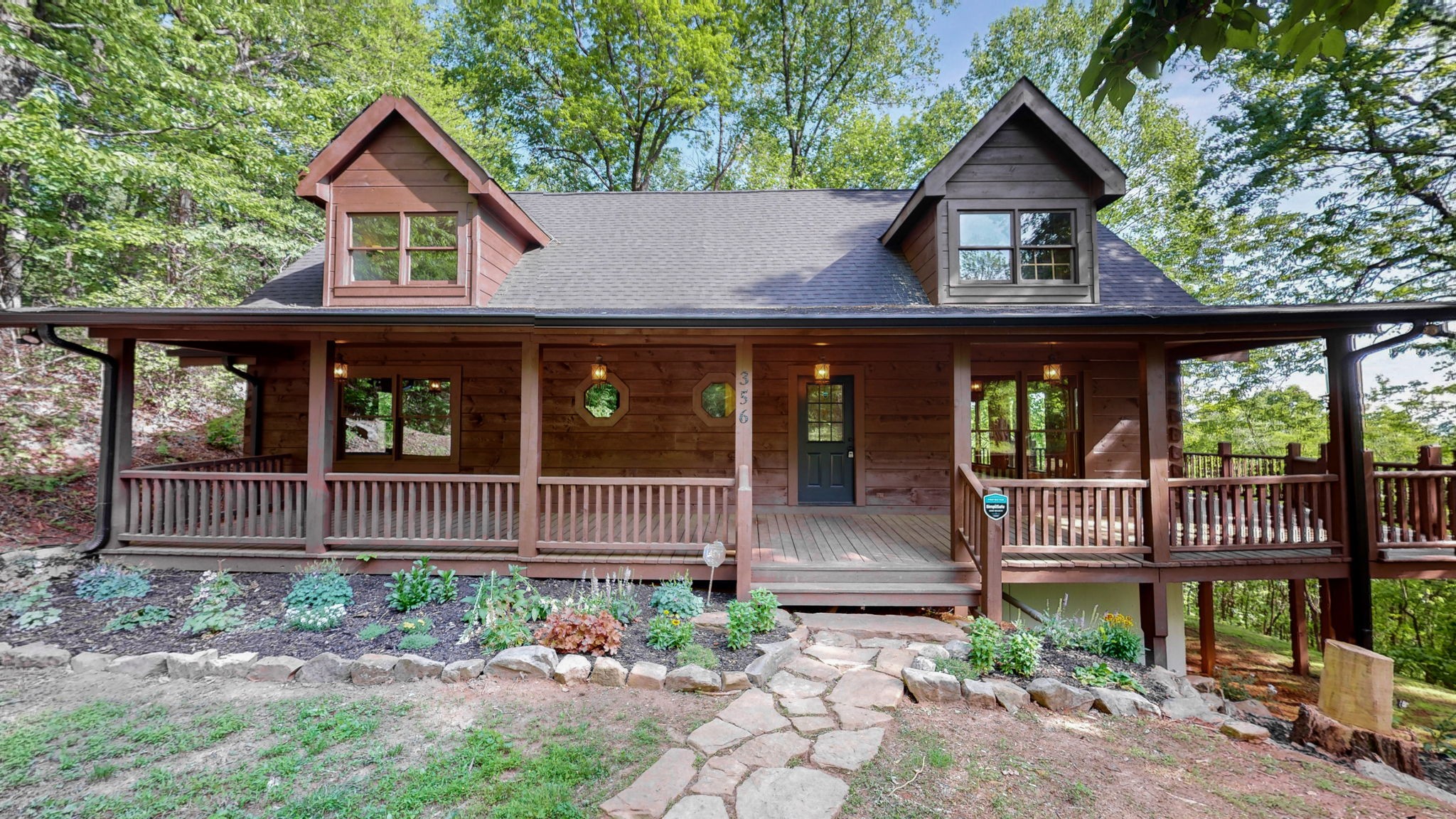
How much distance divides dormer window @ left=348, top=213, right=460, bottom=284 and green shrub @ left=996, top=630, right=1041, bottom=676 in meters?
7.44

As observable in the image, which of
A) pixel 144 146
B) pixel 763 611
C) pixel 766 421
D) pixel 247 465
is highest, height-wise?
pixel 144 146

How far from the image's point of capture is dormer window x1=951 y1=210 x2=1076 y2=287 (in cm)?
713

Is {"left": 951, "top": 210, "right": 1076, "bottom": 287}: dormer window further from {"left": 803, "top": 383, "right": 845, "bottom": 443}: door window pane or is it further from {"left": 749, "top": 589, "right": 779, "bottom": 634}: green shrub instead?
{"left": 749, "top": 589, "right": 779, "bottom": 634}: green shrub

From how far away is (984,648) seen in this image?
151 inches

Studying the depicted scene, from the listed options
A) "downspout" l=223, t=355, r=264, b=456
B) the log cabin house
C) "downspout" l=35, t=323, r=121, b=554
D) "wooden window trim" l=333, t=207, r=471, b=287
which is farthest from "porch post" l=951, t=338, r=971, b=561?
"downspout" l=223, t=355, r=264, b=456

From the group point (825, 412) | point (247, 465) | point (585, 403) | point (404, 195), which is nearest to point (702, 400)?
point (585, 403)

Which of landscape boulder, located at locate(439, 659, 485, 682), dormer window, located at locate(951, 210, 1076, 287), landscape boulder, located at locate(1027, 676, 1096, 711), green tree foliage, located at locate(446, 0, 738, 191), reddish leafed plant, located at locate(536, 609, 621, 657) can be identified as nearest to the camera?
landscape boulder, located at locate(1027, 676, 1096, 711)

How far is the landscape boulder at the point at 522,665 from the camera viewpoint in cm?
380

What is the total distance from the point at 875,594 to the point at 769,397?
Answer: 3.54 metres

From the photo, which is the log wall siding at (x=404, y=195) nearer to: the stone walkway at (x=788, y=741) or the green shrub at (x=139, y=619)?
the green shrub at (x=139, y=619)

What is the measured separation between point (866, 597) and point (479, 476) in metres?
4.09

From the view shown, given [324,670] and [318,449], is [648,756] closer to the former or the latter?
[324,670]

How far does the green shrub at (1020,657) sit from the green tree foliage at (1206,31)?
3419 millimetres

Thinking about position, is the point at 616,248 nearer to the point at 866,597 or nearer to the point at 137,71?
the point at 866,597
